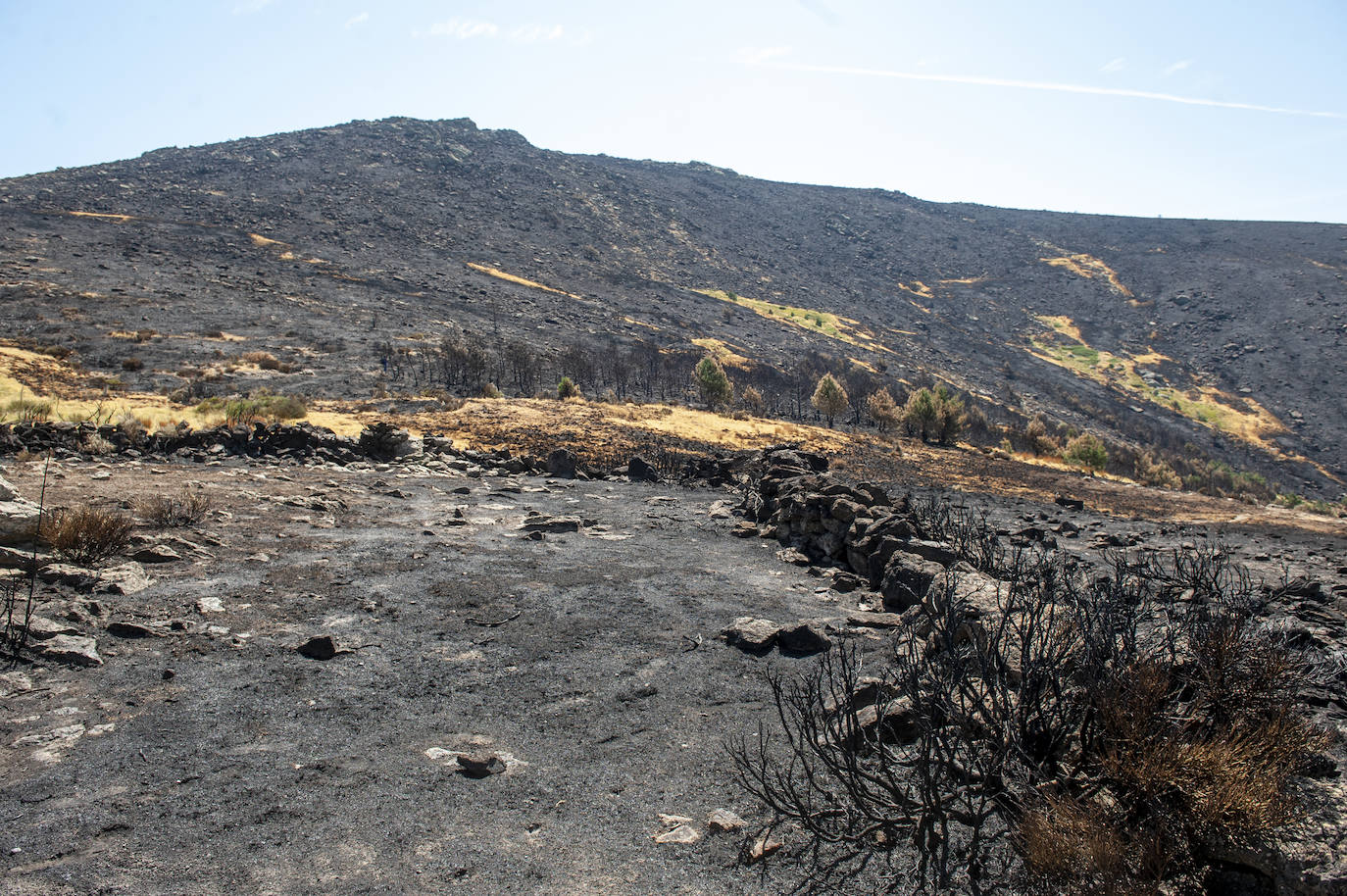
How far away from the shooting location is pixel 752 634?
772 centimetres

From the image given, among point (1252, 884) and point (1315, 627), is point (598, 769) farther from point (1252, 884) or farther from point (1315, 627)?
point (1315, 627)

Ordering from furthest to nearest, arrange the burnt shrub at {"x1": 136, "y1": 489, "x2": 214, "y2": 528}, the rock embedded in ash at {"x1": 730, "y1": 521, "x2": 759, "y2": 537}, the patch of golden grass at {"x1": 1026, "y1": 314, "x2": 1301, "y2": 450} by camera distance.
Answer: the patch of golden grass at {"x1": 1026, "y1": 314, "x2": 1301, "y2": 450}
the rock embedded in ash at {"x1": 730, "y1": 521, "x2": 759, "y2": 537}
the burnt shrub at {"x1": 136, "y1": 489, "x2": 214, "y2": 528}

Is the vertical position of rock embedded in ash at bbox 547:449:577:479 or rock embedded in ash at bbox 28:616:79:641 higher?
rock embedded in ash at bbox 28:616:79:641

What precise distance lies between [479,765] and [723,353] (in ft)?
166

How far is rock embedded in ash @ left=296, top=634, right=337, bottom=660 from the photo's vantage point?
6695 mm

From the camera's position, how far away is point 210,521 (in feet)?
33.4

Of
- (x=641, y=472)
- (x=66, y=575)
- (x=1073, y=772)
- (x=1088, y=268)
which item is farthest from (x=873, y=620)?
(x=1088, y=268)

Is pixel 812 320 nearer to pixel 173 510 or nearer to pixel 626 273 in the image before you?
pixel 626 273

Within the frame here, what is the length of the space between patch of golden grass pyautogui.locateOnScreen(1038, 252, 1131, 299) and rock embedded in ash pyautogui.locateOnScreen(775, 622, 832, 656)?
338ft

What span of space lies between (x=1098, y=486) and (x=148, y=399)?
118 feet

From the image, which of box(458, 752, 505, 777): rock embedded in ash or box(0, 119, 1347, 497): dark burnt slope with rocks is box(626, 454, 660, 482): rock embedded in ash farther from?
box(0, 119, 1347, 497): dark burnt slope with rocks

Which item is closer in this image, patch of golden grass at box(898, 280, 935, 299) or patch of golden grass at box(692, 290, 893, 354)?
patch of golden grass at box(692, 290, 893, 354)

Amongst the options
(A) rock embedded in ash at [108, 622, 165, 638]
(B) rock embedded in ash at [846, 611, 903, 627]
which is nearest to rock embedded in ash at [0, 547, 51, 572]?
(A) rock embedded in ash at [108, 622, 165, 638]

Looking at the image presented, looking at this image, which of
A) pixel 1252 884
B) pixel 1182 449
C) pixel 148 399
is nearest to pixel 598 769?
pixel 1252 884
